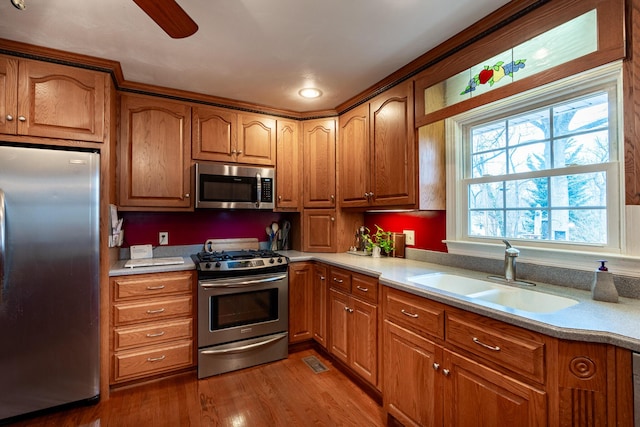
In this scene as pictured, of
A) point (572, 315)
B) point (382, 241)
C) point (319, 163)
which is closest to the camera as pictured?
point (572, 315)

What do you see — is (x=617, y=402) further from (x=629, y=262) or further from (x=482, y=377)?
(x=629, y=262)

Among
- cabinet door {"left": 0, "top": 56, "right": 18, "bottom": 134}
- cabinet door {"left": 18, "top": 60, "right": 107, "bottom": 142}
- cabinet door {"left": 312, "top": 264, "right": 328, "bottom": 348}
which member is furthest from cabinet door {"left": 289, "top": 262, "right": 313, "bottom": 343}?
cabinet door {"left": 0, "top": 56, "right": 18, "bottom": 134}

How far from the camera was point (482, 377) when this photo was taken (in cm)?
128

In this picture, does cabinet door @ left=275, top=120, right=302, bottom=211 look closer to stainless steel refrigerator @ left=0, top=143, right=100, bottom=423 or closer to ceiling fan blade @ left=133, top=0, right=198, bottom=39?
stainless steel refrigerator @ left=0, top=143, right=100, bottom=423

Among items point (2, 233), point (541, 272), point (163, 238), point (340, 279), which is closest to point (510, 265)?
point (541, 272)

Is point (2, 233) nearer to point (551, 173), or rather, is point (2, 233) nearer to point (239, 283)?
point (239, 283)

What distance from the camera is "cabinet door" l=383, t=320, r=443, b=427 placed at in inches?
59.3

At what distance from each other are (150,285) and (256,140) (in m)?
1.55

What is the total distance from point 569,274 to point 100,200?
2.84m

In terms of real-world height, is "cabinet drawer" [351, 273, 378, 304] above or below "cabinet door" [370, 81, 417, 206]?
below

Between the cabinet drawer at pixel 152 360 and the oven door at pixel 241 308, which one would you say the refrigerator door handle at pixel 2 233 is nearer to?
the cabinet drawer at pixel 152 360

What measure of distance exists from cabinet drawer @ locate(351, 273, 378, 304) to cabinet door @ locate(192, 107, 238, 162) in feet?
5.17

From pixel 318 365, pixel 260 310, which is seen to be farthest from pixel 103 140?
pixel 318 365

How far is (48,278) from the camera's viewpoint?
1.87 metres
